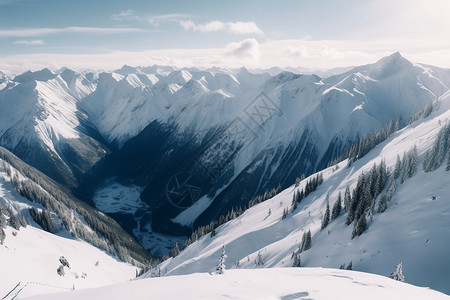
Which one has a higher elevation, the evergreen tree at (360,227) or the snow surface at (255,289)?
the snow surface at (255,289)

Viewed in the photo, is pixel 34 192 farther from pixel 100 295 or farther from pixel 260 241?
pixel 100 295

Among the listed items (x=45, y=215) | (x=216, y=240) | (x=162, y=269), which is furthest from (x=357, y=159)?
A: (x=45, y=215)

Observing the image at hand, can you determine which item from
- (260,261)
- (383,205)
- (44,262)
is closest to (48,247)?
(44,262)

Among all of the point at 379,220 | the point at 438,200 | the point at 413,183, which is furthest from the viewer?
the point at 413,183

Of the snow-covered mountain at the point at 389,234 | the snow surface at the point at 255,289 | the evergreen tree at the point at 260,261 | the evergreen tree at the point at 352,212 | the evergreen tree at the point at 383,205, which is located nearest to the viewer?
the snow surface at the point at 255,289

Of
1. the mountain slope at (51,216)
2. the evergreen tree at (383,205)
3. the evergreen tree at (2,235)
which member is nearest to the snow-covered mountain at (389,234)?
the evergreen tree at (383,205)

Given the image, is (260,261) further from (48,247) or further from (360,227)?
(48,247)

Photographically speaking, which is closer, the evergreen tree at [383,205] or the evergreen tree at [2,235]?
the evergreen tree at [383,205]

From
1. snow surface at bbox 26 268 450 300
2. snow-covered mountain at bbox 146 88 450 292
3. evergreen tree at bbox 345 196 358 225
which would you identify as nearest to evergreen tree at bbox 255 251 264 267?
snow-covered mountain at bbox 146 88 450 292

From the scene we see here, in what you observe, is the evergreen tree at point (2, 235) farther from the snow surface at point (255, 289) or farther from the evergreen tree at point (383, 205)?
the evergreen tree at point (383, 205)
